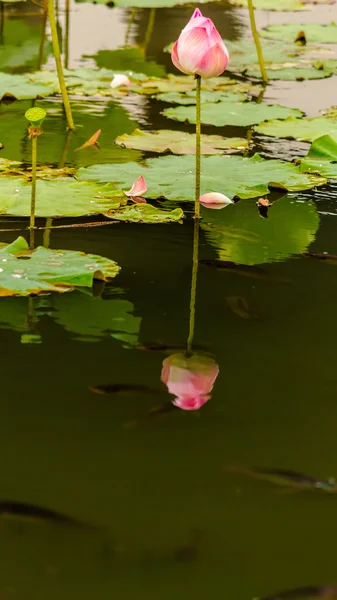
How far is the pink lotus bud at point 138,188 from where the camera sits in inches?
100

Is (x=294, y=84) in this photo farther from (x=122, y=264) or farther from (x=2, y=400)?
(x=2, y=400)

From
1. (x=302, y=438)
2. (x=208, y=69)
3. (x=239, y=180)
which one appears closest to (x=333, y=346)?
(x=302, y=438)

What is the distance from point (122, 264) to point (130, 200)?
0.52m

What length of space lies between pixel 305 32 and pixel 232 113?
258cm

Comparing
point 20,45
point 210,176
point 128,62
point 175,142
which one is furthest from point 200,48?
point 20,45

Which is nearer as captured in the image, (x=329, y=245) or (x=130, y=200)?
(x=329, y=245)

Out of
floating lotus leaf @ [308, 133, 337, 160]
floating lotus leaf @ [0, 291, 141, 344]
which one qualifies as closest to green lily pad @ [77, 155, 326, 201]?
floating lotus leaf @ [308, 133, 337, 160]

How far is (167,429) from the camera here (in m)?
1.38

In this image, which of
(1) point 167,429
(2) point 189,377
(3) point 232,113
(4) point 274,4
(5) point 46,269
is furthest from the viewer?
(4) point 274,4

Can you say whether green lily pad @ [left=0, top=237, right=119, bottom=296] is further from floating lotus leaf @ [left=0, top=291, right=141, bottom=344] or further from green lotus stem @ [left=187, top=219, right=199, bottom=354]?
green lotus stem @ [left=187, top=219, right=199, bottom=354]

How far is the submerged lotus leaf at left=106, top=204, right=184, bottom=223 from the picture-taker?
94.8 inches

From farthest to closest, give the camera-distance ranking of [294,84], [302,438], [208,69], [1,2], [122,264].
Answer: [1,2] → [294,84] → [208,69] → [122,264] → [302,438]

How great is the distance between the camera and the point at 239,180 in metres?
2.72

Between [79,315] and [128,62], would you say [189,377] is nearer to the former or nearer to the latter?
[79,315]
